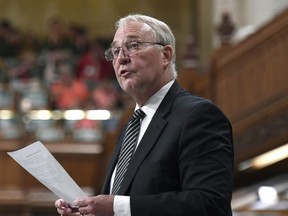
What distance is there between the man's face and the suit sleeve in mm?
215

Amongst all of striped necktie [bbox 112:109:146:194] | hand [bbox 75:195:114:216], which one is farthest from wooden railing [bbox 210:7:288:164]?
hand [bbox 75:195:114:216]

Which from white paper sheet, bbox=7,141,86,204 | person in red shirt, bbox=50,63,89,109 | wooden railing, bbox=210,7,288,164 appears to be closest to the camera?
white paper sheet, bbox=7,141,86,204

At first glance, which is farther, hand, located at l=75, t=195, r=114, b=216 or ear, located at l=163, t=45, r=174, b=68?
ear, located at l=163, t=45, r=174, b=68

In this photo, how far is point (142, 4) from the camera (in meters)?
20.9

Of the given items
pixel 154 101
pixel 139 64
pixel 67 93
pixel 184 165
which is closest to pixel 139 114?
pixel 154 101

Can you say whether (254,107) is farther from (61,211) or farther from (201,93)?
(61,211)

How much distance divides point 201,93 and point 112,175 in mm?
5966

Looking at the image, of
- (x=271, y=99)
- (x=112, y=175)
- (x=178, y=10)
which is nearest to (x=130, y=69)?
(x=112, y=175)

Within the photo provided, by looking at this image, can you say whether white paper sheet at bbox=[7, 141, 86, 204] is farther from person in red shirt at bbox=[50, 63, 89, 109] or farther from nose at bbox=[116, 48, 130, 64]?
person in red shirt at bbox=[50, 63, 89, 109]

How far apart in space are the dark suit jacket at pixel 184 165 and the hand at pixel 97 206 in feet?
0.25

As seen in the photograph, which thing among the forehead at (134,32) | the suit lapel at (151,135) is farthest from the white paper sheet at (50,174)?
the forehead at (134,32)

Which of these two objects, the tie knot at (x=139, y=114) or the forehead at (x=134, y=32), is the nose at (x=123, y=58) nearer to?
the forehead at (x=134, y=32)

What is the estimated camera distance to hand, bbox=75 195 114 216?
262cm

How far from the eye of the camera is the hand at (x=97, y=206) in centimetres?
262
